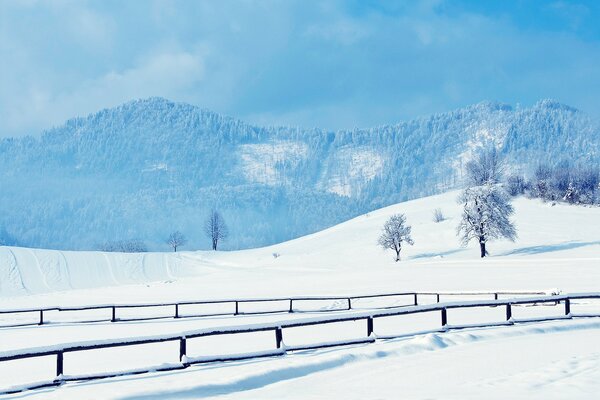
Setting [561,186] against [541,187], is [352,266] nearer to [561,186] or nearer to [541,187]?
[541,187]

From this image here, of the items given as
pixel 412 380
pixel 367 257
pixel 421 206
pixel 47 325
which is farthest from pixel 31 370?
pixel 421 206

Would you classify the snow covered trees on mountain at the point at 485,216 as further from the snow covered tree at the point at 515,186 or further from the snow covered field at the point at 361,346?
the snow covered tree at the point at 515,186

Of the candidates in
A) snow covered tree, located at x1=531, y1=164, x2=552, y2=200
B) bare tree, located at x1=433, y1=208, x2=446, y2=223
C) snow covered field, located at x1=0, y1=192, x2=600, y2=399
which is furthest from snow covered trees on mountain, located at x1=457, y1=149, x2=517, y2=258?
snow covered tree, located at x1=531, y1=164, x2=552, y2=200

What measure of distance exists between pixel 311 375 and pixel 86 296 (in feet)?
149

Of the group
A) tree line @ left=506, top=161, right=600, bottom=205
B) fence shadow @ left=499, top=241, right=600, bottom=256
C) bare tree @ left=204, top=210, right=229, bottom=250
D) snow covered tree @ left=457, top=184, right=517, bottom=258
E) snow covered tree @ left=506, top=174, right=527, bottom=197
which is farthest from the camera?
bare tree @ left=204, top=210, right=229, bottom=250

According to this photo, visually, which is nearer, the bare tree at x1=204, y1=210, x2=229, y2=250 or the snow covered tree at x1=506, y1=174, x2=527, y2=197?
the snow covered tree at x1=506, y1=174, x2=527, y2=197

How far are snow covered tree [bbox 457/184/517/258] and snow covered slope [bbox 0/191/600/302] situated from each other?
87.9 inches

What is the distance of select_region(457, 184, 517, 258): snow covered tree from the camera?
73.0m

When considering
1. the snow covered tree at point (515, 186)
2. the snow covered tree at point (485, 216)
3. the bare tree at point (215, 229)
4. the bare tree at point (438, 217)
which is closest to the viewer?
the snow covered tree at point (485, 216)

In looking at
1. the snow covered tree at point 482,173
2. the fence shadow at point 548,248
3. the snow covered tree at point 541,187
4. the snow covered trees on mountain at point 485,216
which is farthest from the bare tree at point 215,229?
the fence shadow at point 548,248

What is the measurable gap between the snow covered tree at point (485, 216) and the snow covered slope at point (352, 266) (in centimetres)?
223

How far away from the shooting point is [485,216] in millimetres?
73500

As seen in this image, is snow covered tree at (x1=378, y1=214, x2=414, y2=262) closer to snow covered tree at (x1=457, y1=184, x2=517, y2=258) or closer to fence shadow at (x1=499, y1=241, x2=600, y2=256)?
snow covered tree at (x1=457, y1=184, x2=517, y2=258)

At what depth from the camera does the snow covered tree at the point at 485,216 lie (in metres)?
73.0
